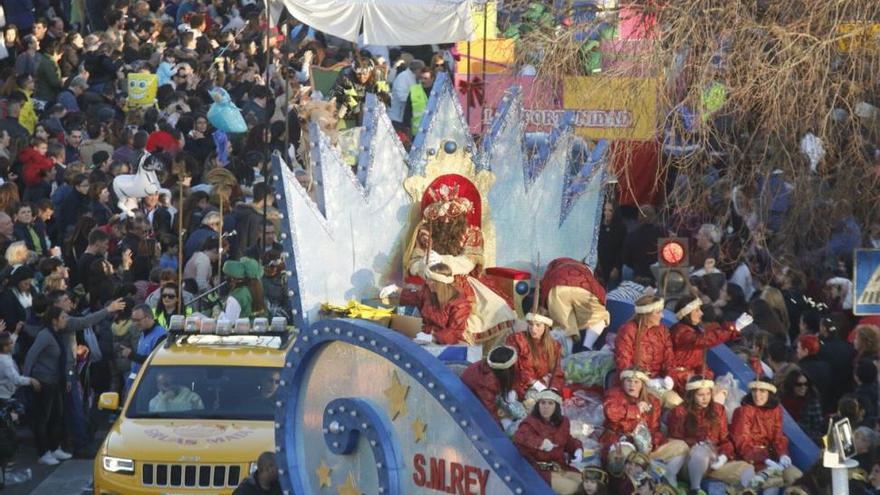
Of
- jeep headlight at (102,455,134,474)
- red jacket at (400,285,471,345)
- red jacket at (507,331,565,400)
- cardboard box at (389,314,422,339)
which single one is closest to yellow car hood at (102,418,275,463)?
jeep headlight at (102,455,134,474)

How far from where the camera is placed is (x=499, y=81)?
15664 mm

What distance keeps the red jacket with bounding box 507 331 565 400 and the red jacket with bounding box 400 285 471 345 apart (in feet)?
3.57

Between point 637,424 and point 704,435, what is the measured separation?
45 centimetres

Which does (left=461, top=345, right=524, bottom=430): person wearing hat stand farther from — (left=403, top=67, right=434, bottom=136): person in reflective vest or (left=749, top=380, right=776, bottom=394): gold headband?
(left=403, top=67, right=434, bottom=136): person in reflective vest

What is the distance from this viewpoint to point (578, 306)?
1411 centimetres

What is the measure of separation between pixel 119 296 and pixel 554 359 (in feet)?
25.5

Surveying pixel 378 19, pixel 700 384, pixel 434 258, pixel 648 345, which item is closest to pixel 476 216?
pixel 434 258

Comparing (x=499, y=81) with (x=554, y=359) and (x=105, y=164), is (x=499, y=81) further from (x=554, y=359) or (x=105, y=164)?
(x=105, y=164)

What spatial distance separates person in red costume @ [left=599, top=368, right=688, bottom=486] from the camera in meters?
11.9

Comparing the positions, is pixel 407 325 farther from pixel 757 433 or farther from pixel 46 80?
pixel 46 80

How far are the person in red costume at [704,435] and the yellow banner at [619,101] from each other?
207cm

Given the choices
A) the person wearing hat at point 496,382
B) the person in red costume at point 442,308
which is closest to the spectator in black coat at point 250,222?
the person in red costume at point 442,308

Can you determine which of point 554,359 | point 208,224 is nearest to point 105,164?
point 208,224

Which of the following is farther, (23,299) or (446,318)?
(23,299)
